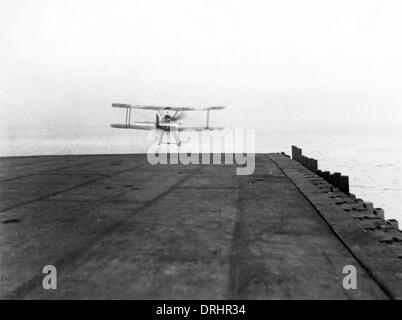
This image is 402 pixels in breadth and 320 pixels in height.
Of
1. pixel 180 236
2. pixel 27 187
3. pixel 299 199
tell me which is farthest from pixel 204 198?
pixel 27 187

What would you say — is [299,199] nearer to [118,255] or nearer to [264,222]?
[264,222]

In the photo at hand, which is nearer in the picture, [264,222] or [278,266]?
[278,266]

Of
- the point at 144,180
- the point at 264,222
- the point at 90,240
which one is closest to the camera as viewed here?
the point at 90,240

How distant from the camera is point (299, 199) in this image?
8.64 m

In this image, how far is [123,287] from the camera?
143 inches

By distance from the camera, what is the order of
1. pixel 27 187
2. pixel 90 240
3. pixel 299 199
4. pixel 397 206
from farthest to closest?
pixel 397 206
pixel 27 187
pixel 299 199
pixel 90 240

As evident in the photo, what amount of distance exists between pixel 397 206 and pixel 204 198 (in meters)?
25.1

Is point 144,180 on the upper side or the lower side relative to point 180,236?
upper

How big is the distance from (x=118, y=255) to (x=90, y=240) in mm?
972

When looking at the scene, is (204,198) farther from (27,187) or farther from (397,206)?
(397,206)
